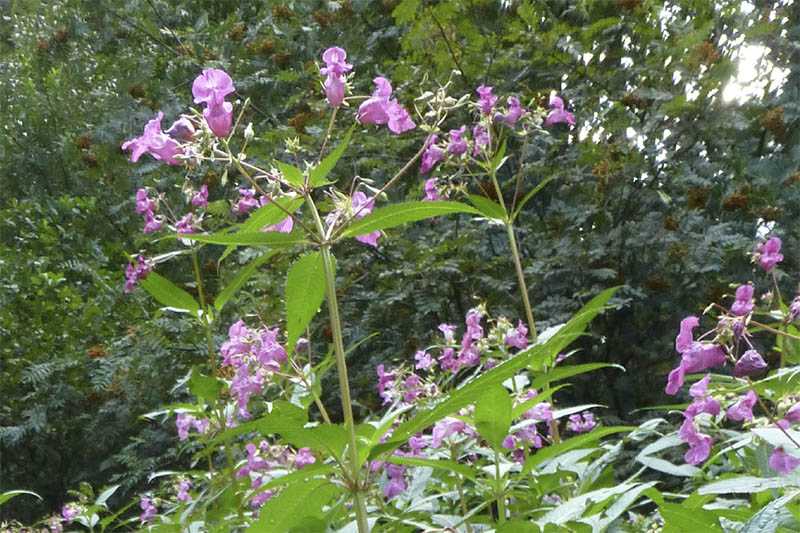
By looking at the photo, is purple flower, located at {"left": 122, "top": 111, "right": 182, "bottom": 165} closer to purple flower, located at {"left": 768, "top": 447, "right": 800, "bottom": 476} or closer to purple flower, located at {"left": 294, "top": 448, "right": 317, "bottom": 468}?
purple flower, located at {"left": 294, "top": 448, "right": 317, "bottom": 468}

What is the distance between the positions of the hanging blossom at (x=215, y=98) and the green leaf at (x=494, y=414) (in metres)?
0.57

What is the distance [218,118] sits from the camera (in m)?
1.51

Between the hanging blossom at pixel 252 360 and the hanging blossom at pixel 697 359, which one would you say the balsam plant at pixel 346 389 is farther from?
the hanging blossom at pixel 697 359

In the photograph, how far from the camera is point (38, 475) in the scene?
7090 millimetres

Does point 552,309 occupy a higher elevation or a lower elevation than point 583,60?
lower

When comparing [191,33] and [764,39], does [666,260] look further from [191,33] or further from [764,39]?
[191,33]

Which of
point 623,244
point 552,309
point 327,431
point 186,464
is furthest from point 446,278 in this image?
point 327,431

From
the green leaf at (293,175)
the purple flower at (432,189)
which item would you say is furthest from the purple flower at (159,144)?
the purple flower at (432,189)

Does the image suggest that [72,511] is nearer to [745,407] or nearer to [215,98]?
[215,98]

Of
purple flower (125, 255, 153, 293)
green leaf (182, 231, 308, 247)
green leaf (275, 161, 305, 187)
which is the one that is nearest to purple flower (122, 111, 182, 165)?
green leaf (275, 161, 305, 187)

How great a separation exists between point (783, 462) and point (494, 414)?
0.44 meters

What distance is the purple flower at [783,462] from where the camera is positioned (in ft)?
4.82

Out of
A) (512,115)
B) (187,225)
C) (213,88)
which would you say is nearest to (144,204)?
(187,225)

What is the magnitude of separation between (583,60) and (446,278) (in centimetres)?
131
